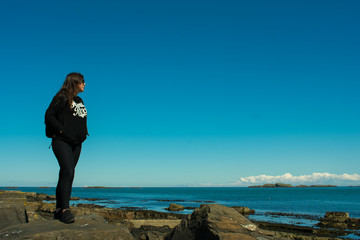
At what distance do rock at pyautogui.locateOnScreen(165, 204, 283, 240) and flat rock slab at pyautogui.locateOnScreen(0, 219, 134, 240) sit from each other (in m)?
2.17

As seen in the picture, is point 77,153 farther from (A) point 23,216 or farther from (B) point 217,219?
(B) point 217,219

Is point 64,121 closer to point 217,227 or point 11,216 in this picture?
point 11,216

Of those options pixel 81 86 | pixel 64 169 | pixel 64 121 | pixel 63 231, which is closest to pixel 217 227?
pixel 63 231

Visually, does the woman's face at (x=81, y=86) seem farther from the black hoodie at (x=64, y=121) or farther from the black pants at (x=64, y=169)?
the black pants at (x=64, y=169)

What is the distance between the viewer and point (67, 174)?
16.4 ft

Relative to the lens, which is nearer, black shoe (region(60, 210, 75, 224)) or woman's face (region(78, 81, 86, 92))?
black shoe (region(60, 210, 75, 224))

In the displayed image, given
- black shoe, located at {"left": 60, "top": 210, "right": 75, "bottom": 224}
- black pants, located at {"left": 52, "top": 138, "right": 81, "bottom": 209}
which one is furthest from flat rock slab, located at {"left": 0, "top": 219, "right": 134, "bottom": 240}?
black pants, located at {"left": 52, "top": 138, "right": 81, "bottom": 209}

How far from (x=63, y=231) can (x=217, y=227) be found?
10.7ft

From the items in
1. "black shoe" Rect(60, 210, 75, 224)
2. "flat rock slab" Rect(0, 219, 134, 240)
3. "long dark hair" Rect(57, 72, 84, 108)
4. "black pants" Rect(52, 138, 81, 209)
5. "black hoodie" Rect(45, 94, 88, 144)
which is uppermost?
"long dark hair" Rect(57, 72, 84, 108)

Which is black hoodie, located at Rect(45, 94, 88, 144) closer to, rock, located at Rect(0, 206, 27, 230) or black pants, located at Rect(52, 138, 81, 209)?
black pants, located at Rect(52, 138, 81, 209)

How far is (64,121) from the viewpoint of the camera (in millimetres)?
5090

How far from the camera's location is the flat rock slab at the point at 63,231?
166 inches

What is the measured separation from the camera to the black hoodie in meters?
4.96

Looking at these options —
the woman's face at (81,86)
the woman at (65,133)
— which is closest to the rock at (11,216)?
the woman at (65,133)
